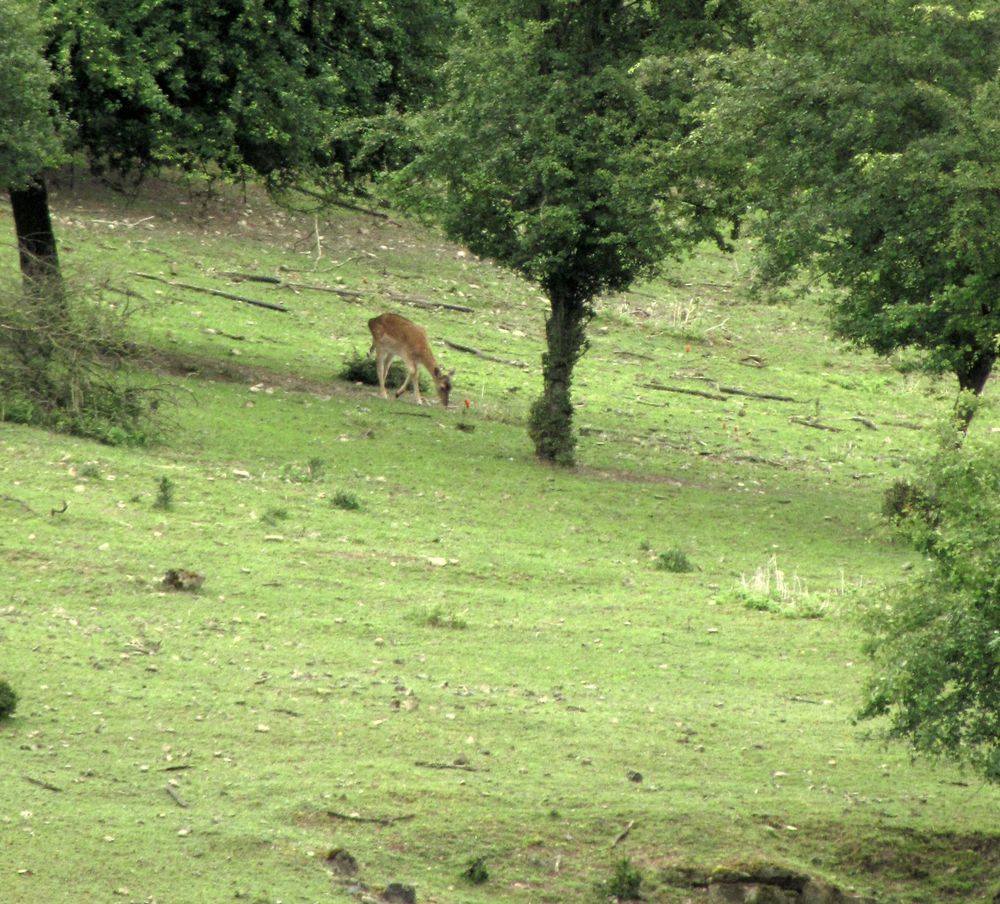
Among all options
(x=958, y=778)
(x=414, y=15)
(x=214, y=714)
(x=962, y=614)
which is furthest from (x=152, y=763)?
(x=414, y=15)

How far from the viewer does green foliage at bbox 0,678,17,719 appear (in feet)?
38.4

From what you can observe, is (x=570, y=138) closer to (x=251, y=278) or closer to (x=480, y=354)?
(x=480, y=354)

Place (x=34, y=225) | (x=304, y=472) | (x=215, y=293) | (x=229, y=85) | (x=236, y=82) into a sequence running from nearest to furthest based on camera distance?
(x=304, y=472), (x=236, y=82), (x=229, y=85), (x=34, y=225), (x=215, y=293)

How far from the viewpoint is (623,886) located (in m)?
11.0

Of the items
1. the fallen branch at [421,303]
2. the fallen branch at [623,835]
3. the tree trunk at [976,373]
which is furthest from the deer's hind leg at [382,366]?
the fallen branch at [623,835]


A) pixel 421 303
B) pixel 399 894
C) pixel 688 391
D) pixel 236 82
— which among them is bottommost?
pixel 688 391

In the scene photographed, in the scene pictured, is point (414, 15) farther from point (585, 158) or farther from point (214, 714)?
point (214, 714)

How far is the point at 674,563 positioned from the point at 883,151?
5744 millimetres

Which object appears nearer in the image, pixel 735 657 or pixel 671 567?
pixel 735 657

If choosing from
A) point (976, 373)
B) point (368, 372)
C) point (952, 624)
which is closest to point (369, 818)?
point (952, 624)

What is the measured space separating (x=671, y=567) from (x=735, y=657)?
3.48 m

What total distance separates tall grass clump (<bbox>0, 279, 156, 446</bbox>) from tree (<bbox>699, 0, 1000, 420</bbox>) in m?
8.29

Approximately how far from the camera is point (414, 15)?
27.7 m

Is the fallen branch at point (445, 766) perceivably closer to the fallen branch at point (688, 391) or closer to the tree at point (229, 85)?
the tree at point (229, 85)
